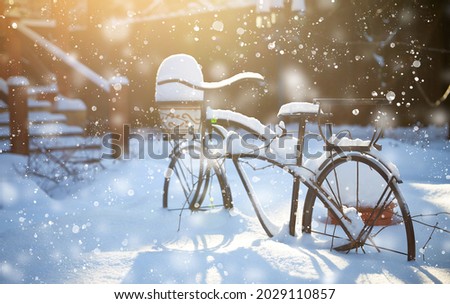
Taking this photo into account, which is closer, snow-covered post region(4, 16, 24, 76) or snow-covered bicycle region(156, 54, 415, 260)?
snow-covered bicycle region(156, 54, 415, 260)

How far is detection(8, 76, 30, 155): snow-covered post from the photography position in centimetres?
568

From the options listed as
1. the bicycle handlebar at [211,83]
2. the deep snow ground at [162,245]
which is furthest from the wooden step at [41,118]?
the bicycle handlebar at [211,83]

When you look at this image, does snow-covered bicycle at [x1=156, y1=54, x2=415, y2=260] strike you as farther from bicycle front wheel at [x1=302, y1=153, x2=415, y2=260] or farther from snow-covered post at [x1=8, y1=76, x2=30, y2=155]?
snow-covered post at [x1=8, y1=76, x2=30, y2=155]

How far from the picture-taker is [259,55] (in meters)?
9.09

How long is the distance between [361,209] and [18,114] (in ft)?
15.4

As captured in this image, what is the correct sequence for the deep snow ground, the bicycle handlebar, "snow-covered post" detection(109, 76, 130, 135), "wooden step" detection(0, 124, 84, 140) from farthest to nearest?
"wooden step" detection(0, 124, 84, 140), "snow-covered post" detection(109, 76, 130, 135), the bicycle handlebar, the deep snow ground

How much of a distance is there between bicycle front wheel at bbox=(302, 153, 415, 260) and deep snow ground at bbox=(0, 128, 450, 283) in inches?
4.3

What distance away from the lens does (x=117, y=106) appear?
6.11m

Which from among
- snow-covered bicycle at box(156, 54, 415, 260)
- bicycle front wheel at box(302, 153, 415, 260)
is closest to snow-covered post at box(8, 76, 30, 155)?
snow-covered bicycle at box(156, 54, 415, 260)

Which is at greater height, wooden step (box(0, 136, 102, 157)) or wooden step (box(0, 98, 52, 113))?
wooden step (box(0, 98, 52, 113))

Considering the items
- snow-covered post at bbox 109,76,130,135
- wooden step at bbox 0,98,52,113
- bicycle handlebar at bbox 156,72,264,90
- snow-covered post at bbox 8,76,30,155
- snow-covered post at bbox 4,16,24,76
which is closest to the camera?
bicycle handlebar at bbox 156,72,264,90

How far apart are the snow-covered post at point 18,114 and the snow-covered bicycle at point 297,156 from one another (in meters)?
3.06

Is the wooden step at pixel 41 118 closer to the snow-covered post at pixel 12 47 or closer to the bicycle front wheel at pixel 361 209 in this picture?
the snow-covered post at pixel 12 47

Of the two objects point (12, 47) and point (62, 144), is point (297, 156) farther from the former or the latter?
point (12, 47)
